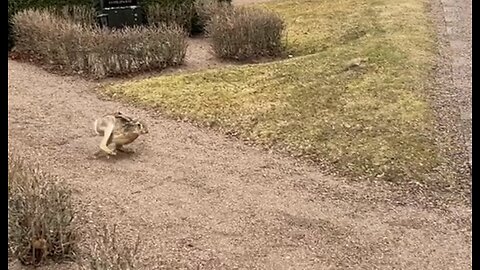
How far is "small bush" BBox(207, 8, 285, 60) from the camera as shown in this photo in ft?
34.8

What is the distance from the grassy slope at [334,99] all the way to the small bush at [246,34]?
0.53 meters

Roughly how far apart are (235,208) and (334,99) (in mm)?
3011

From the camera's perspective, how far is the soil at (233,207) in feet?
16.7

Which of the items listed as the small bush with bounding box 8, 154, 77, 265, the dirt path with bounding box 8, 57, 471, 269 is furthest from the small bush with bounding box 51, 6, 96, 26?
the small bush with bounding box 8, 154, 77, 265

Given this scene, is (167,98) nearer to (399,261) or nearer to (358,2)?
(399,261)

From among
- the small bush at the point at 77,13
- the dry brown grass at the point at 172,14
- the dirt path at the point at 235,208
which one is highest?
the dirt path at the point at 235,208

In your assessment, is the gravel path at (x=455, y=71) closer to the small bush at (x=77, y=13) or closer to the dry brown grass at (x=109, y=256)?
the dry brown grass at (x=109, y=256)

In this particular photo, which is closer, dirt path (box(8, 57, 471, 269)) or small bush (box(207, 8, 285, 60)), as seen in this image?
dirt path (box(8, 57, 471, 269))

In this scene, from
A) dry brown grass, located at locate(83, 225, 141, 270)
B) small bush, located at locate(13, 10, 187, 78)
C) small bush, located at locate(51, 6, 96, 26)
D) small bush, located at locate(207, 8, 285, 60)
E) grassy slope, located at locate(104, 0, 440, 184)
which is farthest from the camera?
small bush, located at locate(51, 6, 96, 26)

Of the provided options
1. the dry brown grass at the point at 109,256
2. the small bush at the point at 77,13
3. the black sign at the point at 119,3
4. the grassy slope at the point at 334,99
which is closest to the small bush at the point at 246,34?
the grassy slope at the point at 334,99

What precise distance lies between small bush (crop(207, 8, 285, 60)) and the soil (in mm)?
2925

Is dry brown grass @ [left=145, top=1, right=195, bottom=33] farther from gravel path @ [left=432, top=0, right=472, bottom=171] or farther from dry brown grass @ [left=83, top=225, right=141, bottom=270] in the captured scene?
dry brown grass @ [left=83, top=225, right=141, bottom=270]

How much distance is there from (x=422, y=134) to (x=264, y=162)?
5.46ft
